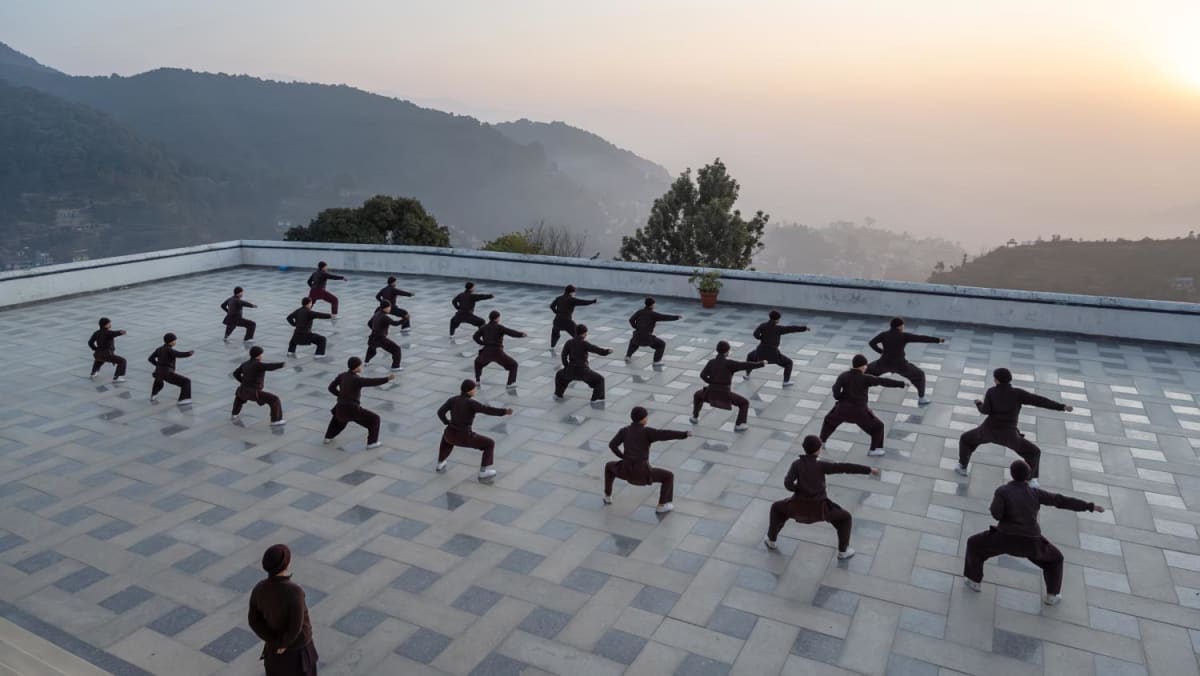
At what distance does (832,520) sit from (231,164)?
14410 cm

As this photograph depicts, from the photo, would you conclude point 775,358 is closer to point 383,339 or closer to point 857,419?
point 857,419

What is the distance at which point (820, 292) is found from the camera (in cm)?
1692

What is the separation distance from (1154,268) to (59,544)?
6606cm

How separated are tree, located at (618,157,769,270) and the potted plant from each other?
1302cm

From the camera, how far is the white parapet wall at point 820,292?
48.1ft

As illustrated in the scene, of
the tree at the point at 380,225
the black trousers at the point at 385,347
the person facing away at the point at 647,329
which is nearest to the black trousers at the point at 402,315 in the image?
the black trousers at the point at 385,347

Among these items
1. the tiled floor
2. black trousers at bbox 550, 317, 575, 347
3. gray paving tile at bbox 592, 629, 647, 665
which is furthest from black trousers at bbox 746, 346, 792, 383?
gray paving tile at bbox 592, 629, 647, 665

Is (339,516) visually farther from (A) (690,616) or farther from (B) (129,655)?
(A) (690,616)

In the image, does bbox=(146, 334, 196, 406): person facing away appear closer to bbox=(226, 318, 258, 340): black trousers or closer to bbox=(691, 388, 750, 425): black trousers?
bbox=(226, 318, 258, 340): black trousers

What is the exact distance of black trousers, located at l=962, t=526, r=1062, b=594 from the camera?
6328mm

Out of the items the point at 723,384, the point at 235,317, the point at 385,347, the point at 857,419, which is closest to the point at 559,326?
the point at 385,347

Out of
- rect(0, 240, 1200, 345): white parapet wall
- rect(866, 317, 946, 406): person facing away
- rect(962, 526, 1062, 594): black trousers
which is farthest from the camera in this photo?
rect(0, 240, 1200, 345): white parapet wall

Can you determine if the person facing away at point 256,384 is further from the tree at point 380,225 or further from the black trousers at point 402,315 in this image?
the tree at point 380,225

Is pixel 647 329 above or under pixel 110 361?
above
